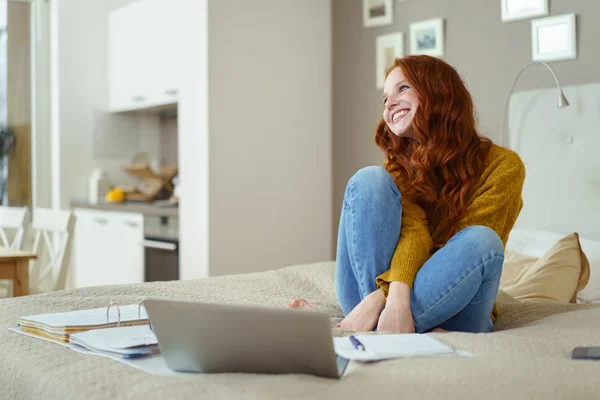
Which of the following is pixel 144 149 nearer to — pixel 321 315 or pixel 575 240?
pixel 575 240

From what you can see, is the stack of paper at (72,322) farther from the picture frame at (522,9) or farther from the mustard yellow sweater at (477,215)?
the picture frame at (522,9)

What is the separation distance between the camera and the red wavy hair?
1.77m

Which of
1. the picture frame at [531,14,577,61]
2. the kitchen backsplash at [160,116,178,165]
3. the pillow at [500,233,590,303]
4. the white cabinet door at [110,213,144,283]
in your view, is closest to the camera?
the pillow at [500,233,590,303]

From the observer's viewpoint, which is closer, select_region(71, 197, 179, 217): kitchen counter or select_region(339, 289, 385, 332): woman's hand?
select_region(339, 289, 385, 332): woman's hand

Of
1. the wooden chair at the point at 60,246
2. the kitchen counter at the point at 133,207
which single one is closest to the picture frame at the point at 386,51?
the kitchen counter at the point at 133,207

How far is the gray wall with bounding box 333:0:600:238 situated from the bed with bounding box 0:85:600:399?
4.01 ft

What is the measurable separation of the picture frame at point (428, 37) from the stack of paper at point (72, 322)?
237 centimetres

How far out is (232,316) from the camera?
1.09 m

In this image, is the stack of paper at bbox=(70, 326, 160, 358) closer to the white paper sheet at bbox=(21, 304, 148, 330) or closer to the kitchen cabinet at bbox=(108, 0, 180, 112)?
the white paper sheet at bbox=(21, 304, 148, 330)

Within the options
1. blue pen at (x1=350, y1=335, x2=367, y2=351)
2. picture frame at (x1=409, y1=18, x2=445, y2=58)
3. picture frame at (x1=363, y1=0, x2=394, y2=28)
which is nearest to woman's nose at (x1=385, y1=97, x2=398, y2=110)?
blue pen at (x1=350, y1=335, x2=367, y2=351)

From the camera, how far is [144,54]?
14.0ft

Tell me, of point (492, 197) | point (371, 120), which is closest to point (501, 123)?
point (371, 120)

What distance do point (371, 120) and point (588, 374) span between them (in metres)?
2.90

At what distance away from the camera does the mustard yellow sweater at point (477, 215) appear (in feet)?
5.28
